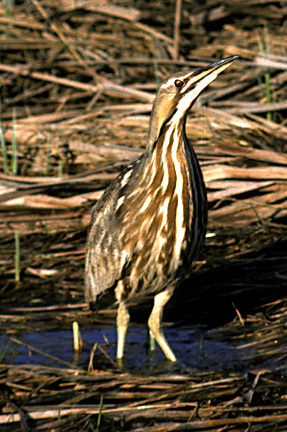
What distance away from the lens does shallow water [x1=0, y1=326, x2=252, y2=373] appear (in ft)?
11.3

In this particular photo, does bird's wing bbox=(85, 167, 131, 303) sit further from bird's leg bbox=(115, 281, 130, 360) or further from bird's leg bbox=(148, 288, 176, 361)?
bird's leg bbox=(148, 288, 176, 361)

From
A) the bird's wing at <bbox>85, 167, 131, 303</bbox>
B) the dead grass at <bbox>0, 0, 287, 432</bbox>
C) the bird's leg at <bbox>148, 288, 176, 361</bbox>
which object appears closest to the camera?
the dead grass at <bbox>0, 0, 287, 432</bbox>

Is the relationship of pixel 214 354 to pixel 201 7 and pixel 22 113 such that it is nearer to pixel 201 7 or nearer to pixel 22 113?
pixel 22 113

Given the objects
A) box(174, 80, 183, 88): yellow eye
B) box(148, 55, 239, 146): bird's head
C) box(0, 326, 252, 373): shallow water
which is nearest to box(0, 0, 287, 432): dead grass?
box(0, 326, 252, 373): shallow water

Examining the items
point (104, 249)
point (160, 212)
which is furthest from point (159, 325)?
point (160, 212)

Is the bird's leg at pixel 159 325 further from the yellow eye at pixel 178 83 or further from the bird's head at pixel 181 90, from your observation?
the yellow eye at pixel 178 83

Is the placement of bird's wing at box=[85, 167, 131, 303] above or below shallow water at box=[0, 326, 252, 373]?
above

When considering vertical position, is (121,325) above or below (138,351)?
above

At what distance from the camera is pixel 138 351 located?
3.74 m

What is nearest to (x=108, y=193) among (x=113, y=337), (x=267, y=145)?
(x=113, y=337)

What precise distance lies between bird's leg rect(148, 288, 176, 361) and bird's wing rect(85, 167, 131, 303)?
0.25 metres

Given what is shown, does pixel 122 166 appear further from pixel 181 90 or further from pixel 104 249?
pixel 181 90

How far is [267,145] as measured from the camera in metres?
4.95

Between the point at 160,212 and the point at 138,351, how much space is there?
0.83m
